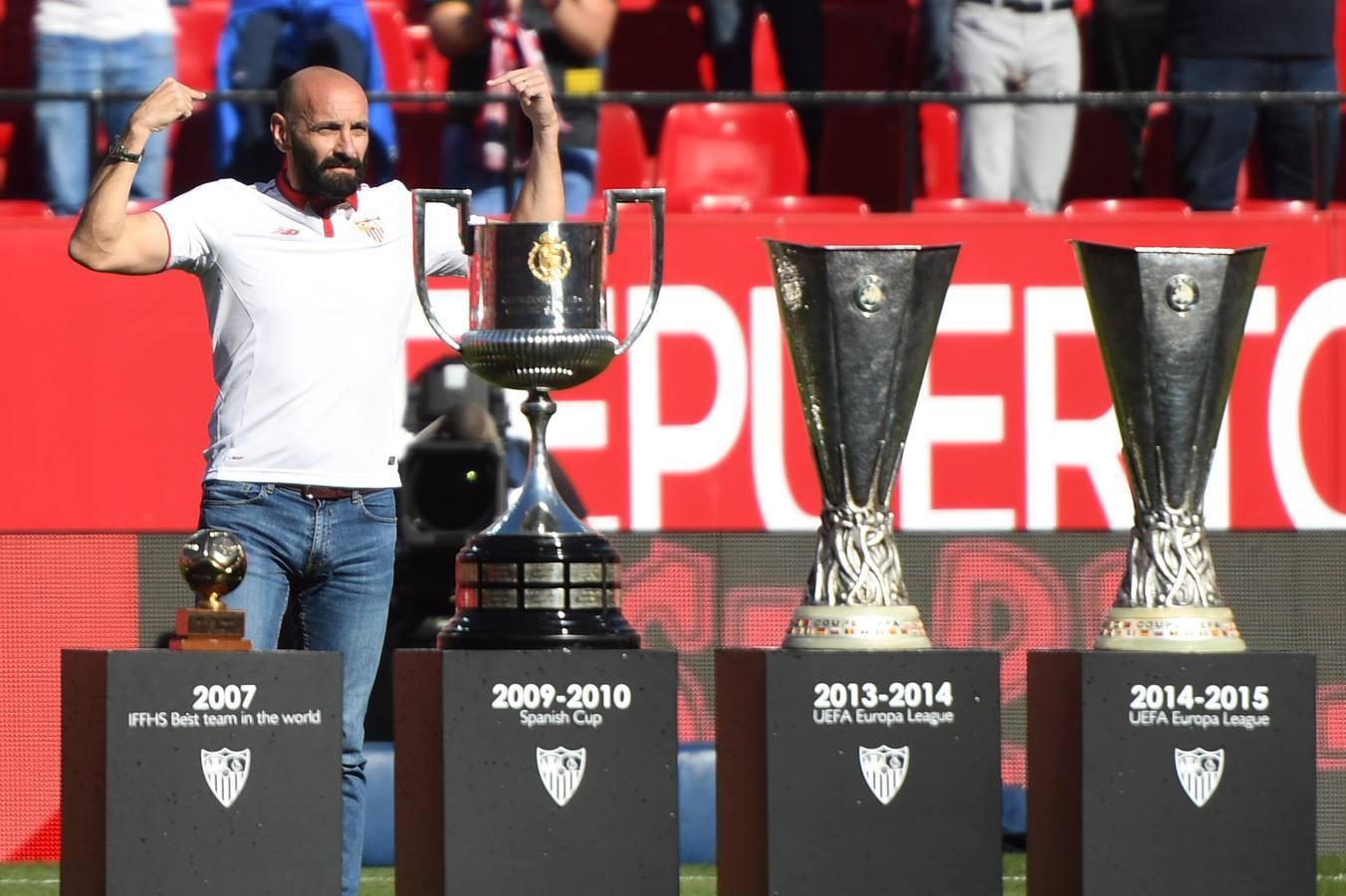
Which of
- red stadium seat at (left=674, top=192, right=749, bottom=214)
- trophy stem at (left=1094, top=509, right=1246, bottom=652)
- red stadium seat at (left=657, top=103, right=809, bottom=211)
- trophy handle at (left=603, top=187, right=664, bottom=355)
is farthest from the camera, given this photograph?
red stadium seat at (left=657, top=103, right=809, bottom=211)

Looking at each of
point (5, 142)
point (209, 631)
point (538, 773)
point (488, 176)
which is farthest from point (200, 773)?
point (5, 142)

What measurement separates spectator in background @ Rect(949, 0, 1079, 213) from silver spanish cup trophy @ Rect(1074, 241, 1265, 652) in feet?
10.8

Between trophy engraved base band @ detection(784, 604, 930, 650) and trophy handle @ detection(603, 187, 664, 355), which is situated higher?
trophy handle @ detection(603, 187, 664, 355)

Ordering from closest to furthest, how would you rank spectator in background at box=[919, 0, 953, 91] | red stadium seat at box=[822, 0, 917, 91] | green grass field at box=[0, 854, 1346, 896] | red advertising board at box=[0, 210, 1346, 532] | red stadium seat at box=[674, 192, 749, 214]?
1. green grass field at box=[0, 854, 1346, 896]
2. red advertising board at box=[0, 210, 1346, 532]
3. red stadium seat at box=[674, 192, 749, 214]
4. spectator in background at box=[919, 0, 953, 91]
5. red stadium seat at box=[822, 0, 917, 91]

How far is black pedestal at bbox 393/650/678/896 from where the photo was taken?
Result: 3395mm

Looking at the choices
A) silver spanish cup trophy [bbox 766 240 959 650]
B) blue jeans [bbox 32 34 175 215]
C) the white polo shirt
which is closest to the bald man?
the white polo shirt

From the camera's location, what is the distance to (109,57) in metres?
6.99

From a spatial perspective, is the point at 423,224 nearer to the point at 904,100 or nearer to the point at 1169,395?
the point at 1169,395

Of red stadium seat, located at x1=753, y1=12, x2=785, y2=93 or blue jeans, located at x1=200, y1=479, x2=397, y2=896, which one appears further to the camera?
red stadium seat, located at x1=753, y1=12, x2=785, y2=93

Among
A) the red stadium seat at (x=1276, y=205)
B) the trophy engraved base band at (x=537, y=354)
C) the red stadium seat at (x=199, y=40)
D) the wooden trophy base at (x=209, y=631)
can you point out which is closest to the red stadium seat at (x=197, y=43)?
the red stadium seat at (x=199, y=40)

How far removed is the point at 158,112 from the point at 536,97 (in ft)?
2.03

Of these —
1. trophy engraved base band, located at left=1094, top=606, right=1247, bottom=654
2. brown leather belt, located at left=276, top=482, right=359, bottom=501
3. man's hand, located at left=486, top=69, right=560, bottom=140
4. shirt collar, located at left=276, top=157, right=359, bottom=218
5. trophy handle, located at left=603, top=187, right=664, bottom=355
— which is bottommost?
trophy engraved base band, located at left=1094, top=606, right=1247, bottom=654

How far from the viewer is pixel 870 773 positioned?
11.5 feet

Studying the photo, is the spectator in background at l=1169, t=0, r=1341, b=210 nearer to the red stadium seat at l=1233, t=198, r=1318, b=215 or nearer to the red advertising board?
the red stadium seat at l=1233, t=198, r=1318, b=215
